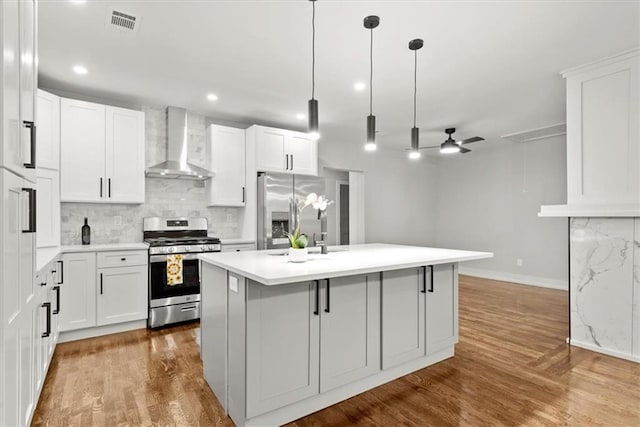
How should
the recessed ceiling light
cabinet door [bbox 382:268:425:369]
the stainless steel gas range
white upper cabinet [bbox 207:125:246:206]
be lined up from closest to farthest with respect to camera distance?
cabinet door [bbox 382:268:425:369]
the recessed ceiling light
the stainless steel gas range
white upper cabinet [bbox 207:125:246:206]

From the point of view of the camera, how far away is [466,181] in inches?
288

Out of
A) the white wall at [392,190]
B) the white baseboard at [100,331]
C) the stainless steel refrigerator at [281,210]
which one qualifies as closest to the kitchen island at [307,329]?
the white baseboard at [100,331]

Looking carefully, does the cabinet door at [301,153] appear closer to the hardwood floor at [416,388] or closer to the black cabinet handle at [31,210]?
the hardwood floor at [416,388]

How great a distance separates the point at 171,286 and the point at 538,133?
19.1 ft

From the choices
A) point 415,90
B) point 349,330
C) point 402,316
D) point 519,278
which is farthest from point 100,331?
point 519,278

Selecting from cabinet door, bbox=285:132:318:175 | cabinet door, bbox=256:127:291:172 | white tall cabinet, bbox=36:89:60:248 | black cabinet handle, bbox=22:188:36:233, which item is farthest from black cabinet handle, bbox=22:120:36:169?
cabinet door, bbox=285:132:318:175

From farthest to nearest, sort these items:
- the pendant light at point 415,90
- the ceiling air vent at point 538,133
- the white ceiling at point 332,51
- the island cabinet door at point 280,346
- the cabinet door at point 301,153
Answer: the ceiling air vent at point 538,133
the cabinet door at point 301,153
the pendant light at point 415,90
the white ceiling at point 332,51
the island cabinet door at point 280,346

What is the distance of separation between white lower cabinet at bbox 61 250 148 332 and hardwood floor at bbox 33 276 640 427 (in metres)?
0.23

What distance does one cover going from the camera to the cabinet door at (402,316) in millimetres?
2486

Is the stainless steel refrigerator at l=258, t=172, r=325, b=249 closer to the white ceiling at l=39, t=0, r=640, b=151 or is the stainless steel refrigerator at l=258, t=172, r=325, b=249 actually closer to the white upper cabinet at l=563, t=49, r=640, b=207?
the white ceiling at l=39, t=0, r=640, b=151

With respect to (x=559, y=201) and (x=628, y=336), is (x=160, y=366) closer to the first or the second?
(x=628, y=336)

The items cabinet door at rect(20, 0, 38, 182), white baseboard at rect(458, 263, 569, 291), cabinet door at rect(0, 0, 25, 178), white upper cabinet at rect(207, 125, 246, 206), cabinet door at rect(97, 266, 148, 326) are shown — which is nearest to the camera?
cabinet door at rect(0, 0, 25, 178)

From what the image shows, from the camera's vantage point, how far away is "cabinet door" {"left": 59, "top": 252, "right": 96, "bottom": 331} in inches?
131

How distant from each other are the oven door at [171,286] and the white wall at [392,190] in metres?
2.99
